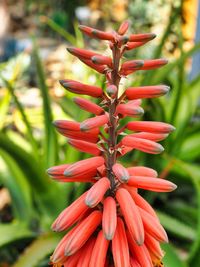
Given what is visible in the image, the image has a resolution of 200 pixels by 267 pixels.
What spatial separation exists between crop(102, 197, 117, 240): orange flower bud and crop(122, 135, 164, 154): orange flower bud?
113mm

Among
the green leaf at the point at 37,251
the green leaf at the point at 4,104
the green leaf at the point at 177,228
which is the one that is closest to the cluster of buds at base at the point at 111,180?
the green leaf at the point at 37,251

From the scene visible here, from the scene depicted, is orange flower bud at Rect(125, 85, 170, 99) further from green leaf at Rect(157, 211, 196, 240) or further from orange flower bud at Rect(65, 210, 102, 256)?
green leaf at Rect(157, 211, 196, 240)

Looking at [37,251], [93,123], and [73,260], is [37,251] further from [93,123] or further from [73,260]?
[93,123]

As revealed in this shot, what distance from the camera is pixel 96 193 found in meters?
1.00

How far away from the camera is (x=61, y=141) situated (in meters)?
3.24

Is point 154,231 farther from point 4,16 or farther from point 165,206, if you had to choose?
point 4,16

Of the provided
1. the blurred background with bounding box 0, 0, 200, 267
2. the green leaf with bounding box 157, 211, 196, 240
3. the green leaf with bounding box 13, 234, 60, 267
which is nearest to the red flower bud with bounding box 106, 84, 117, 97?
the blurred background with bounding box 0, 0, 200, 267

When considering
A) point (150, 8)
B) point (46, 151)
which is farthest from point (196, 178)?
point (150, 8)

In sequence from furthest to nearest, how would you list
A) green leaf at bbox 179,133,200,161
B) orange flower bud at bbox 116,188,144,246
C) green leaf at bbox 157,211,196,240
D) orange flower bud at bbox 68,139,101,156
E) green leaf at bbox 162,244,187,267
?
1. green leaf at bbox 179,133,200,161
2. green leaf at bbox 157,211,196,240
3. green leaf at bbox 162,244,187,267
4. orange flower bud at bbox 68,139,101,156
5. orange flower bud at bbox 116,188,144,246

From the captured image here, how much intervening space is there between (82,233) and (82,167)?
122 mm

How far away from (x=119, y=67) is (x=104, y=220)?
296 mm

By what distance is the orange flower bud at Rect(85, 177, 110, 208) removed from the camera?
0.99 meters

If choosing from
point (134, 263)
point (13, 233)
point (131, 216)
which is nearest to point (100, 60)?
point (131, 216)

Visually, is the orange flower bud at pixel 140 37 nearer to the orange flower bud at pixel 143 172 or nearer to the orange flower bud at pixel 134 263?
the orange flower bud at pixel 143 172
